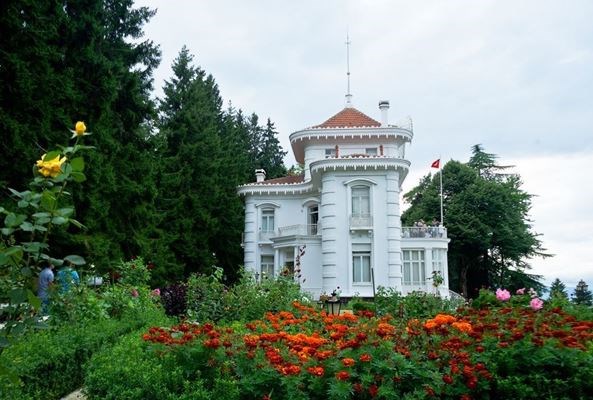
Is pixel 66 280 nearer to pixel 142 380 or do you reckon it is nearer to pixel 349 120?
pixel 142 380

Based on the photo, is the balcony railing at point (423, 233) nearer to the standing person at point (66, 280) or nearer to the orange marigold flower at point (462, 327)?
Answer: the standing person at point (66, 280)

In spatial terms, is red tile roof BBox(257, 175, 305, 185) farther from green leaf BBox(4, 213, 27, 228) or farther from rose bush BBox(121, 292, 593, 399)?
green leaf BBox(4, 213, 27, 228)

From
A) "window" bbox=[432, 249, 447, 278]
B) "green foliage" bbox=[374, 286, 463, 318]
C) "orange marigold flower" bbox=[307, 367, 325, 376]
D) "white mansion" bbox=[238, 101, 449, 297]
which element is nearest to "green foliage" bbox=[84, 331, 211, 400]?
"orange marigold flower" bbox=[307, 367, 325, 376]

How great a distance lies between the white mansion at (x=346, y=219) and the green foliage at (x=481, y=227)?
1091 cm

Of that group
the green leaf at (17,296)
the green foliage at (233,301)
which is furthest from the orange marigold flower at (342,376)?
the green foliage at (233,301)

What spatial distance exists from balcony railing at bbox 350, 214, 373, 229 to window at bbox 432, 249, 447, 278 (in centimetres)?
560

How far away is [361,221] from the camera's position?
26078 mm

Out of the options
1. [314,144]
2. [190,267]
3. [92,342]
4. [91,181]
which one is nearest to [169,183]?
[190,267]

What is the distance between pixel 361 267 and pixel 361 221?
227 cm

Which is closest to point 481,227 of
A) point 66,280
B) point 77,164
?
point 66,280

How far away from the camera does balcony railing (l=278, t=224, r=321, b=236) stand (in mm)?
30142

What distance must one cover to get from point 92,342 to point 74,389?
56 centimetres

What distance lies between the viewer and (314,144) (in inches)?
1194

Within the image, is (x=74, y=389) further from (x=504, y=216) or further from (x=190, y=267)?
(x=504, y=216)
